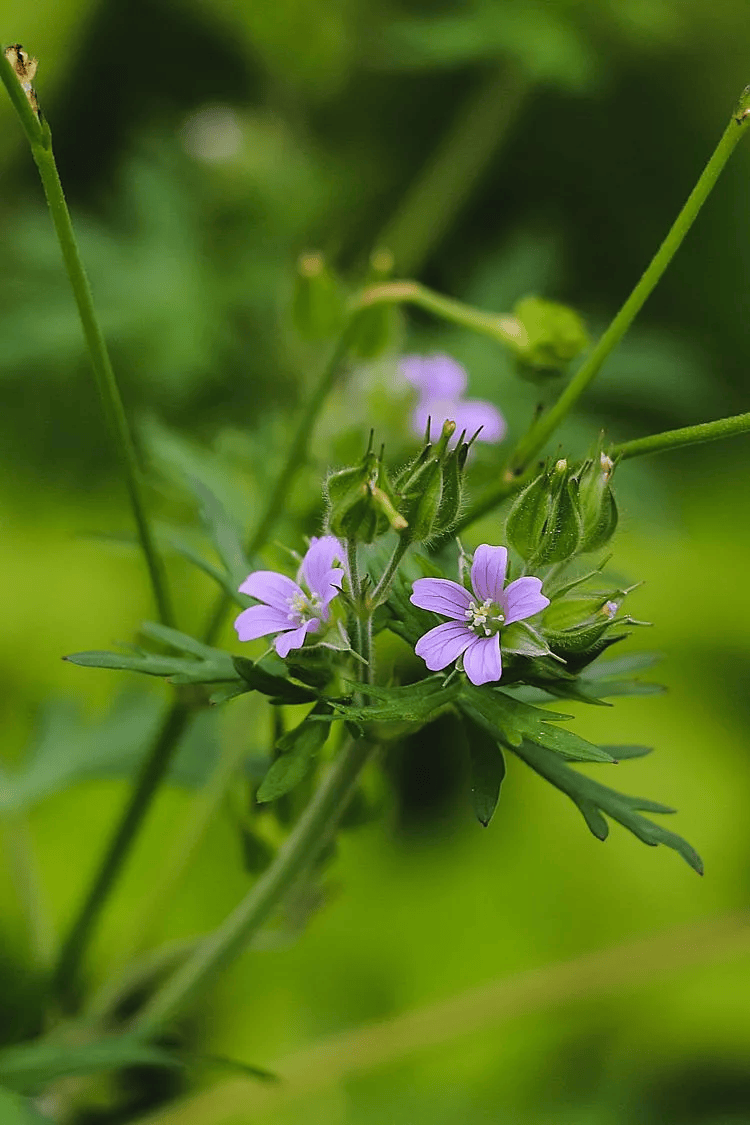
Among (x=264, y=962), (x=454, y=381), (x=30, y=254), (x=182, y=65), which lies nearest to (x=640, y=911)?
(x=264, y=962)

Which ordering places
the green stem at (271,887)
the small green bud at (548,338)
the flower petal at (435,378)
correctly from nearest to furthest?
the green stem at (271,887) → the small green bud at (548,338) → the flower petal at (435,378)

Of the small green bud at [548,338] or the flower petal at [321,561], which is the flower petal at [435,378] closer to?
the small green bud at [548,338]

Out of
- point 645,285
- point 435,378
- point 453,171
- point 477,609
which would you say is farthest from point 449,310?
point 453,171

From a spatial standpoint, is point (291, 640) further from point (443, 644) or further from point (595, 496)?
point (595, 496)

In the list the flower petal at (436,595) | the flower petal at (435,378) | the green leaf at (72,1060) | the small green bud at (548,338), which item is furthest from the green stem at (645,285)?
the green leaf at (72,1060)

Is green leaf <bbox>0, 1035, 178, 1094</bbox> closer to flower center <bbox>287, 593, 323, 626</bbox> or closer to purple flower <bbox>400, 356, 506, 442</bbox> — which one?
flower center <bbox>287, 593, 323, 626</bbox>
